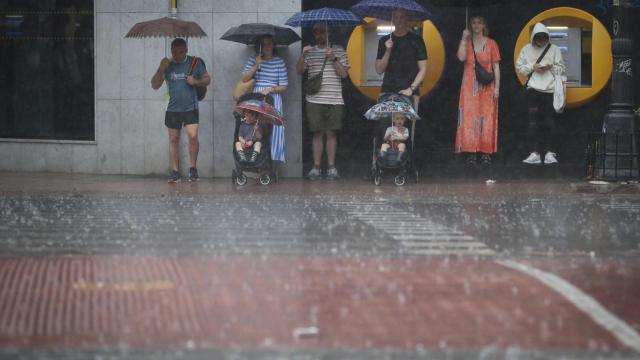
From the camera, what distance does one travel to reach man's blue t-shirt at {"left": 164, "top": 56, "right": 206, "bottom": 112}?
16.9 meters

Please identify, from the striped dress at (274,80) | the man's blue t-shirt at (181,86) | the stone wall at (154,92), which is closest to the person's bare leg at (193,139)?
the man's blue t-shirt at (181,86)

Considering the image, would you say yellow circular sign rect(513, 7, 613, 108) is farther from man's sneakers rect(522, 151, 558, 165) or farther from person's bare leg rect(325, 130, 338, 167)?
person's bare leg rect(325, 130, 338, 167)

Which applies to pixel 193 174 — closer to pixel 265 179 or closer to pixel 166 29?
pixel 265 179

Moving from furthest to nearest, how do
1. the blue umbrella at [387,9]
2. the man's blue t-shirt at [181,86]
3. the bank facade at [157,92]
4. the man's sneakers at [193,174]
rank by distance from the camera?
the bank facade at [157,92], the man's sneakers at [193,174], the man's blue t-shirt at [181,86], the blue umbrella at [387,9]

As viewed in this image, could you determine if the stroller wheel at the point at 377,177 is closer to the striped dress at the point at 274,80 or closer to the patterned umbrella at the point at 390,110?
the patterned umbrella at the point at 390,110

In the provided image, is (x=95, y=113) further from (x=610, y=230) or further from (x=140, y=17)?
(x=610, y=230)

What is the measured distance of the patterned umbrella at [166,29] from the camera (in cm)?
1644

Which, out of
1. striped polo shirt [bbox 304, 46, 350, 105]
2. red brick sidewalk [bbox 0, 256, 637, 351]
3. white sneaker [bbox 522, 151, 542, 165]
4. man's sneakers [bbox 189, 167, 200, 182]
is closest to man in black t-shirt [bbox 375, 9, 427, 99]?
striped polo shirt [bbox 304, 46, 350, 105]

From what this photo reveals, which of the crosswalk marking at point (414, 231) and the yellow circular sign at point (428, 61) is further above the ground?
the yellow circular sign at point (428, 61)

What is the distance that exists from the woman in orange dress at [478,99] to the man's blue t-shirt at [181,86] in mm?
3846

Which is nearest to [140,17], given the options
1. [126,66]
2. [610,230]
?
[126,66]

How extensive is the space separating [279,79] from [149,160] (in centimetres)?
251

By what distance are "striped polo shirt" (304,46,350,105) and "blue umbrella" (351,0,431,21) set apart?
0.72m

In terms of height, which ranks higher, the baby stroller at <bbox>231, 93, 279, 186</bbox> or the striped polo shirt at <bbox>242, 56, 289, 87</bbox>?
the striped polo shirt at <bbox>242, 56, 289, 87</bbox>
